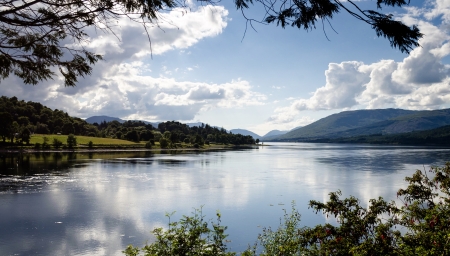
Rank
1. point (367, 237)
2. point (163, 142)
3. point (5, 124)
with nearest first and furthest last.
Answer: point (367, 237) → point (5, 124) → point (163, 142)

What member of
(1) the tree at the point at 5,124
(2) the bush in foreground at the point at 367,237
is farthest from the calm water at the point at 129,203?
(1) the tree at the point at 5,124

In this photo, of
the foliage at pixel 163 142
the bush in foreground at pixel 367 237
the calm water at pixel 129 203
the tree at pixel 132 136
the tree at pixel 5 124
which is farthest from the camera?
the tree at pixel 132 136

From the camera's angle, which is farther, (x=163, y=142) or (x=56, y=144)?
(x=163, y=142)

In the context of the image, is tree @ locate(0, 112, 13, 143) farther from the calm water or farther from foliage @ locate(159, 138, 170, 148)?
the calm water

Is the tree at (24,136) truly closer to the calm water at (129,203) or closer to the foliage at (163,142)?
the foliage at (163,142)

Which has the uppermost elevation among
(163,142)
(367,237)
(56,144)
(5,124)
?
(5,124)

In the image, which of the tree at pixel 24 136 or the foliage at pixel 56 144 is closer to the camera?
the tree at pixel 24 136

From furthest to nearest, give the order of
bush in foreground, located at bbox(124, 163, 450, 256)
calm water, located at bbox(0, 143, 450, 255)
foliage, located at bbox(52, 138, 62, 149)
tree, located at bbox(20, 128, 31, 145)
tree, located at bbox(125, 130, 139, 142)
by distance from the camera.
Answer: tree, located at bbox(125, 130, 139, 142) < foliage, located at bbox(52, 138, 62, 149) < tree, located at bbox(20, 128, 31, 145) < calm water, located at bbox(0, 143, 450, 255) < bush in foreground, located at bbox(124, 163, 450, 256)

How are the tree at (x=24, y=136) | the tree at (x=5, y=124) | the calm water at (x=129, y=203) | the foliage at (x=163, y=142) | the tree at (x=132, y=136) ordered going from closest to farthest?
the calm water at (x=129, y=203) → the tree at (x=5, y=124) → the tree at (x=24, y=136) → the foliage at (x=163, y=142) → the tree at (x=132, y=136)

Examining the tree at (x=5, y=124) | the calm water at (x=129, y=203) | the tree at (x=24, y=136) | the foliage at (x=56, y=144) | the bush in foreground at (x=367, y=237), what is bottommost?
the calm water at (x=129, y=203)

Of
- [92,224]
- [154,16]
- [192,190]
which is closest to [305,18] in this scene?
[154,16]

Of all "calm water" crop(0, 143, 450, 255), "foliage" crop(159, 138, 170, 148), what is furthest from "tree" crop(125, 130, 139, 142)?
"calm water" crop(0, 143, 450, 255)

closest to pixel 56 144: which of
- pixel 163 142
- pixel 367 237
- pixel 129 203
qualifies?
pixel 163 142

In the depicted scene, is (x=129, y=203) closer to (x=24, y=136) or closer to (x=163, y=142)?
(x=24, y=136)
